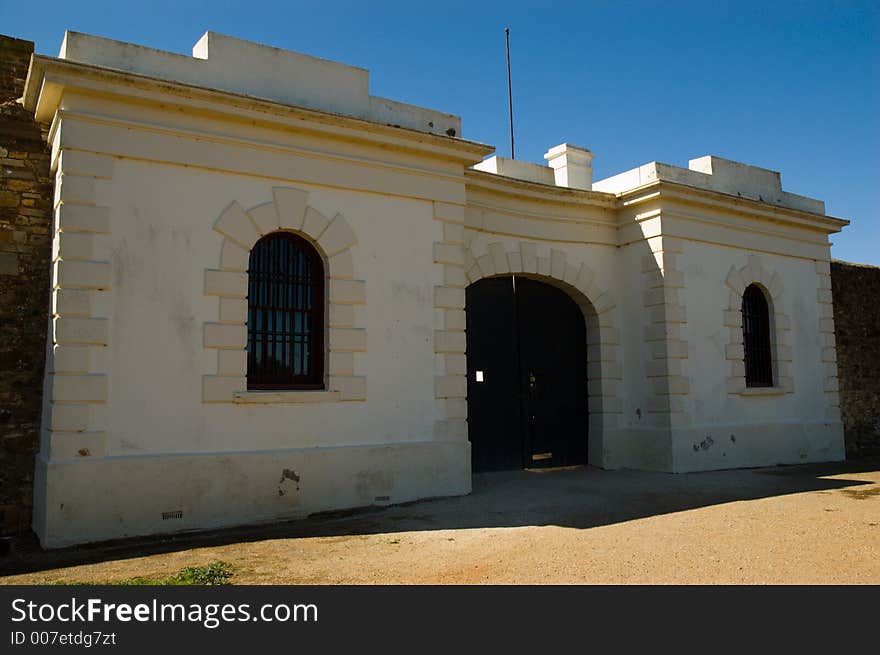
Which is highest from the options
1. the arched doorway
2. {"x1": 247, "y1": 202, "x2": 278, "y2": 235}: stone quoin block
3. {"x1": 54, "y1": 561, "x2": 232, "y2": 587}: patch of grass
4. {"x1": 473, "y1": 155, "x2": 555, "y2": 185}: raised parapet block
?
{"x1": 473, "y1": 155, "x2": 555, "y2": 185}: raised parapet block

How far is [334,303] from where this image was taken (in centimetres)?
806

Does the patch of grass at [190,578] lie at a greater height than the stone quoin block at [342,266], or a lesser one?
lesser

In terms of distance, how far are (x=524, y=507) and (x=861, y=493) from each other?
14.1 ft

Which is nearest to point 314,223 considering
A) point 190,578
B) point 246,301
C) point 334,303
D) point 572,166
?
point 334,303

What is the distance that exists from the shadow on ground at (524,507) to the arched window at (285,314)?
1.53m

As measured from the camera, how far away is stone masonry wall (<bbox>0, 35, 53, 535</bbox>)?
24.6 ft

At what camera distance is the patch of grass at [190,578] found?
5012 millimetres

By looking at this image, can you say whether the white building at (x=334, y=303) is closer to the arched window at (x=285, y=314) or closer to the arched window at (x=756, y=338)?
the arched window at (x=285, y=314)

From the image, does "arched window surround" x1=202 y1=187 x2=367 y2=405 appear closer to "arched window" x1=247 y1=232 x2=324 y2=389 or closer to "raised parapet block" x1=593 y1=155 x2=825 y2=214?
"arched window" x1=247 y1=232 x2=324 y2=389

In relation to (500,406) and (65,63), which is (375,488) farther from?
(65,63)

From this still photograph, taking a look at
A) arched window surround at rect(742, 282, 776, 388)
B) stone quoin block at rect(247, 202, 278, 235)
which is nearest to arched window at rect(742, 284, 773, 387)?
arched window surround at rect(742, 282, 776, 388)

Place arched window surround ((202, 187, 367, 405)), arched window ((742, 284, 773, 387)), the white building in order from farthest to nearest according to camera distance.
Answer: arched window ((742, 284, 773, 387)), arched window surround ((202, 187, 367, 405)), the white building

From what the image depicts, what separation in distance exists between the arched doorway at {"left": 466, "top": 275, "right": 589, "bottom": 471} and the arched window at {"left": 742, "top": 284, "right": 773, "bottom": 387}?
9.64ft

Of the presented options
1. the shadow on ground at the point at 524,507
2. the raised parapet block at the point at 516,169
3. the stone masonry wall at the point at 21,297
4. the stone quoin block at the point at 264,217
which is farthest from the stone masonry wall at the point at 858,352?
the stone masonry wall at the point at 21,297
